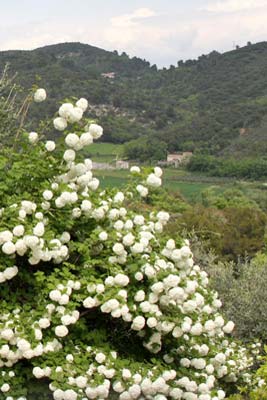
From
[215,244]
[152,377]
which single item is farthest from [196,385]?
[215,244]

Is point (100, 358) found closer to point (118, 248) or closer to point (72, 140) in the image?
point (118, 248)

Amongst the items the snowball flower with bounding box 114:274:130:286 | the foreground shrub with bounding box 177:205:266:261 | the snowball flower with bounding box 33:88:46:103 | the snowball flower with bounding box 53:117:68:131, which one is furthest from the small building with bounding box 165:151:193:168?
the snowball flower with bounding box 114:274:130:286

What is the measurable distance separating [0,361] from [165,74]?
120 metres

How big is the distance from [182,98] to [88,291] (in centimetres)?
9936

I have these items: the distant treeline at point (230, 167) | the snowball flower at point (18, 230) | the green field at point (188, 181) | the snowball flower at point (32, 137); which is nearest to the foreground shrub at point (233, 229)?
the snowball flower at point (32, 137)

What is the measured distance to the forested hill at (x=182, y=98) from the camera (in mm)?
75469

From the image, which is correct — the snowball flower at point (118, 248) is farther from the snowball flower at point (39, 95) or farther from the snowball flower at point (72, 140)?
the snowball flower at point (39, 95)

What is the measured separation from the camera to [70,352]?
4.22 meters

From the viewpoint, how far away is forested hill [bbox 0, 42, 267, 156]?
248 feet

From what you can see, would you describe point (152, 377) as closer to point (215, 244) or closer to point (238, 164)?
point (215, 244)

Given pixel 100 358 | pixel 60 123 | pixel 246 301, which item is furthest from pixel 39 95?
pixel 246 301

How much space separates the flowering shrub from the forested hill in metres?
54.3

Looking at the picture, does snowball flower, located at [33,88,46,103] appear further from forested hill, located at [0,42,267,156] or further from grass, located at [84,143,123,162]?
forested hill, located at [0,42,267,156]

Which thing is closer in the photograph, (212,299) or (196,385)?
(196,385)
